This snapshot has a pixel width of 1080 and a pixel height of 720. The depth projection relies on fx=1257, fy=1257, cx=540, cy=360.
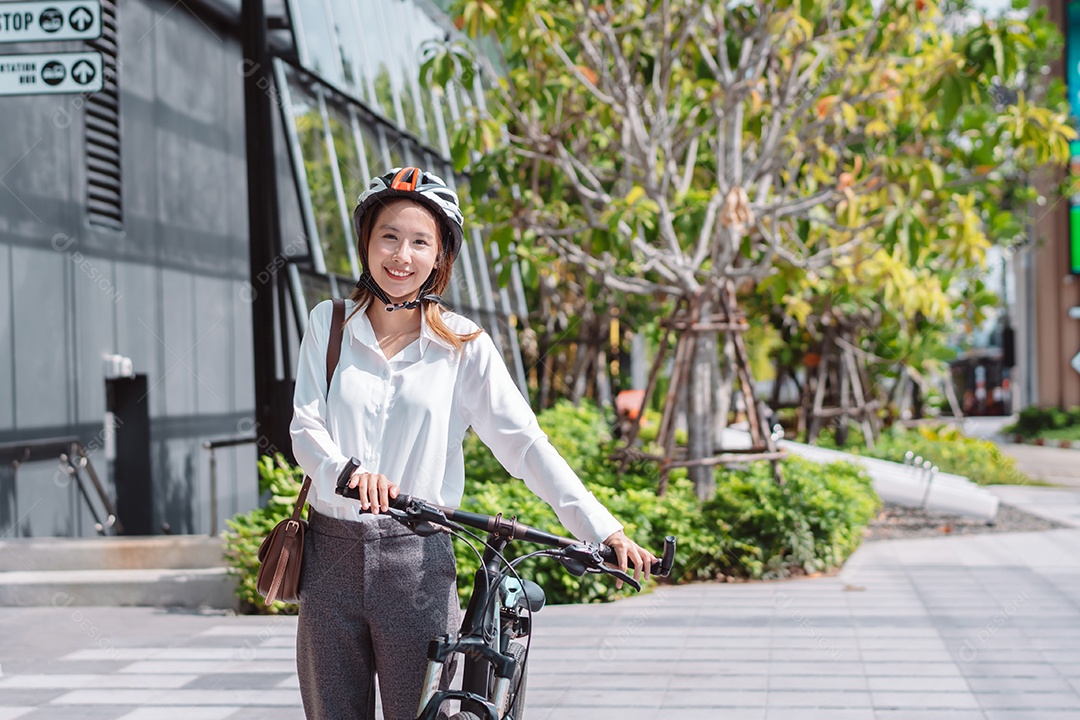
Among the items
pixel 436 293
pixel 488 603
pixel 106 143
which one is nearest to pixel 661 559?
pixel 488 603

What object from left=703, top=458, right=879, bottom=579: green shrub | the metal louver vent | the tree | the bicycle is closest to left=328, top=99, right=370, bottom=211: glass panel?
the metal louver vent

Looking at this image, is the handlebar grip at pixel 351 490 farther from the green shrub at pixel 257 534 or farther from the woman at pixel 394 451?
the green shrub at pixel 257 534

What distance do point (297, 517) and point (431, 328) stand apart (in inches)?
19.8

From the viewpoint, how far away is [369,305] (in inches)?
110

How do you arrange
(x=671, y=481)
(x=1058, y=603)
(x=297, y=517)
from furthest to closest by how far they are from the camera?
(x=671, y=481), (x=1058, y=603), (x=297, y=517)

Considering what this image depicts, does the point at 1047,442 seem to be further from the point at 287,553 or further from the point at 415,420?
the point at 287,553

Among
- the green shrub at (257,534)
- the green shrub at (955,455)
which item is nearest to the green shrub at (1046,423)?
the green shrub at (955,455)

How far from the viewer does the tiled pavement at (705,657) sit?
546 centimetres

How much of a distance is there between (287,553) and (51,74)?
3700 millimetres

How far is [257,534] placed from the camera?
25.4ft

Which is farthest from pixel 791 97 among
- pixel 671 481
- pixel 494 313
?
pixel 494 313

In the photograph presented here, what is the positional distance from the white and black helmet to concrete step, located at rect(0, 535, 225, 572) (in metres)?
5.85

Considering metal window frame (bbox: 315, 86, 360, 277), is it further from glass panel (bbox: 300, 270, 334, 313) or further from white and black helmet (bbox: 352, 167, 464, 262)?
white and black helmet (bbox: 352, 167, 464, 262)

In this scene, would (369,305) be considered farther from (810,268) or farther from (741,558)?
(810,268)
